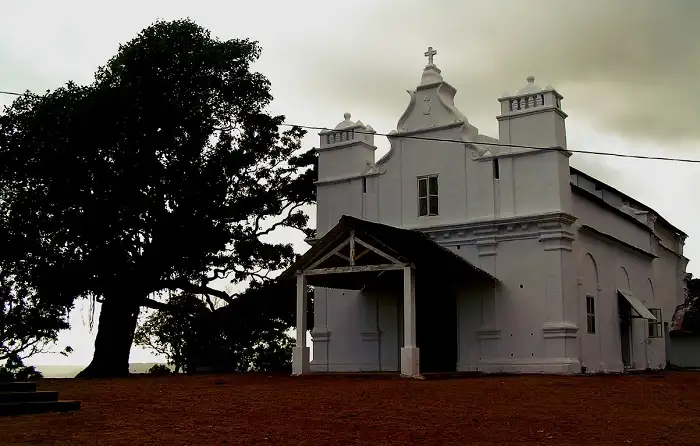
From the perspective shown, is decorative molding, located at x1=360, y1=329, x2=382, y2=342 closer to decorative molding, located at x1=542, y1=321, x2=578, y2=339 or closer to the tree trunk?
decorative molding, located at x1=542, y1=321, x2=578, y2=339

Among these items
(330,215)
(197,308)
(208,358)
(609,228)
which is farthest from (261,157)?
(609,228)

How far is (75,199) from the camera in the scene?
25.6 m

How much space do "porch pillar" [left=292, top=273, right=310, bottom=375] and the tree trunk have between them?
764 cm

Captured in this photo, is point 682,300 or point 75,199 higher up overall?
point 75,199

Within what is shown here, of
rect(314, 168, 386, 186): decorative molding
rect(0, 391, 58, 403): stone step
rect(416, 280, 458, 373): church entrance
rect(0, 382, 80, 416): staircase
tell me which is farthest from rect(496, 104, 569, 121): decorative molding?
rect(0, 391, 58, 403): stone step

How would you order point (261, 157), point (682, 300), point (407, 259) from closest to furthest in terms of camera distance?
point (407, 259), point (261, 157), point (682, 300)

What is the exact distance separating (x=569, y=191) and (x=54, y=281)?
16.2 meters

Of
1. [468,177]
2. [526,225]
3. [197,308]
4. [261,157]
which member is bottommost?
[197,308]

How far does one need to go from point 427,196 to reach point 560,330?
5.91 m

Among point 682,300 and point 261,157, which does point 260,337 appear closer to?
point 261,157

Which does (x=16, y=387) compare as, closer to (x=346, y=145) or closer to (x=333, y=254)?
(x=333, y=254)

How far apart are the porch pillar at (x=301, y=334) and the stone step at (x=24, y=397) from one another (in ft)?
32.4

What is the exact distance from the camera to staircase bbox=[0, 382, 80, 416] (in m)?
11.9

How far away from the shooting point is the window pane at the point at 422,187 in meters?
25.0
